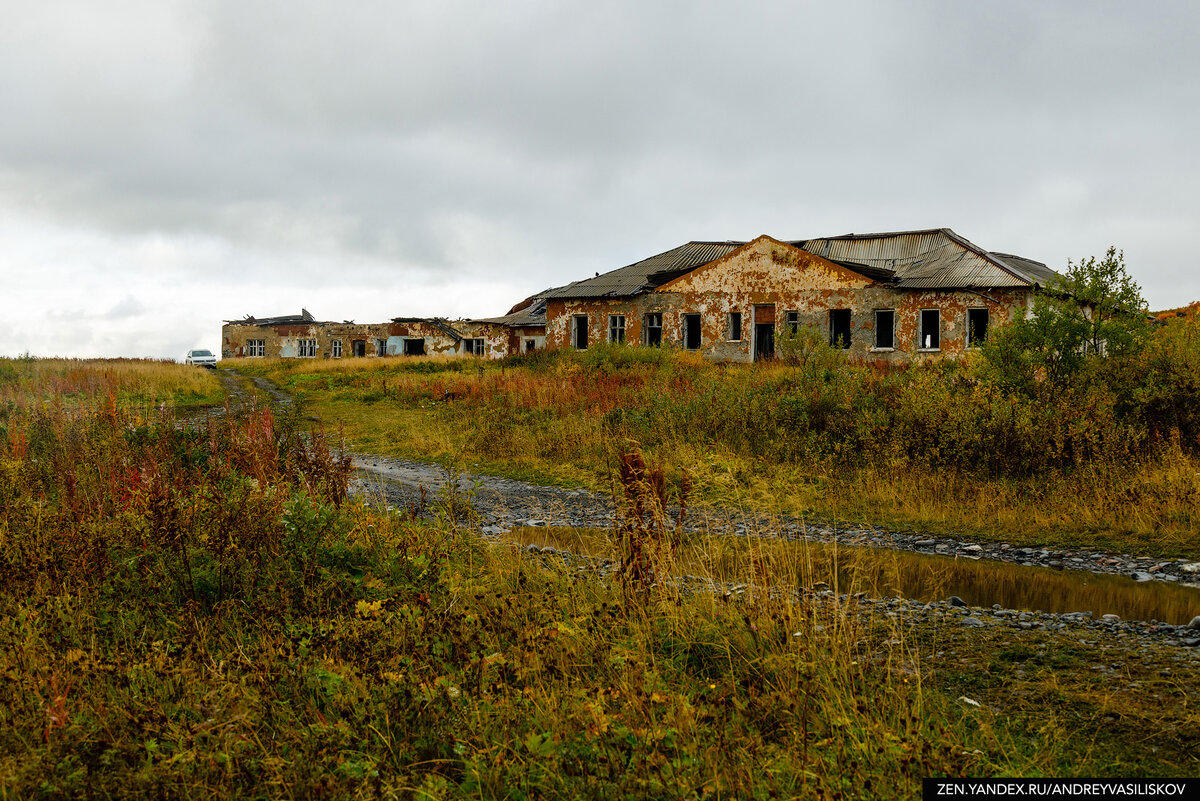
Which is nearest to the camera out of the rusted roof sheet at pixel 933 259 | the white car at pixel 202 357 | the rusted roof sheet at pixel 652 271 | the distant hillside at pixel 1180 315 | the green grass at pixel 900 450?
the green grass at pixel 900 450

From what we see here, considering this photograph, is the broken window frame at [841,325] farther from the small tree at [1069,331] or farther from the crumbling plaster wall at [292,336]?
the crumbling plaster wall at [292,336]

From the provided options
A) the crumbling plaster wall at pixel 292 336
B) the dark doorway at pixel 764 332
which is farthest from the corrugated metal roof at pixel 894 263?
the crumbling plaster wall at pixel 292 336

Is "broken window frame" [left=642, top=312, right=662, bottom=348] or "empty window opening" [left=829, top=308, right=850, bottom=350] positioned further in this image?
"broken window frame" [left=642, top=312, right=662, bottom=348]

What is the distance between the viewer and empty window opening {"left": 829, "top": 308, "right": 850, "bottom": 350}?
26047mm

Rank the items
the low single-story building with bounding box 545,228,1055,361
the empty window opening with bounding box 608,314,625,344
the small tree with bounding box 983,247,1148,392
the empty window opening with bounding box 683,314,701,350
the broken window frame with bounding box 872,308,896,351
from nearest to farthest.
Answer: the small tree with bounding box 983,247,1148,392, the low single-story building with bounding box 545,228,1055,361, the broken window frame with bounding box 872,308,896,351, the empty window opening with bounding box 683,314,701,350, the empty window opening with bounding box 608,314,625,344

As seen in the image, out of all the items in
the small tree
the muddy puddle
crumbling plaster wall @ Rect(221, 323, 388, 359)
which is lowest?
Answer: the muddy puddle

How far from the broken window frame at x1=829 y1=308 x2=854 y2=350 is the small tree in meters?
15.7

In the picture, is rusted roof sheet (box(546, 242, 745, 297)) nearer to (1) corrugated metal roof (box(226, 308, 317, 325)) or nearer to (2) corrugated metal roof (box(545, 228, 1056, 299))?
(2) corrugated metal roof (box(545, 228, 1056, 299))

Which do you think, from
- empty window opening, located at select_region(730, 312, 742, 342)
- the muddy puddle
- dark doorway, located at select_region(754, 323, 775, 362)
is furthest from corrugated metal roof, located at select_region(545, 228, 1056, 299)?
the muddy puddle

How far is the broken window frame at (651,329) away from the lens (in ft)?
94.7

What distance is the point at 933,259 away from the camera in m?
26.3

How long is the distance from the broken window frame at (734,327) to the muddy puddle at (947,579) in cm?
2085

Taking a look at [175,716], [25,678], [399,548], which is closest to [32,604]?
[25,678]

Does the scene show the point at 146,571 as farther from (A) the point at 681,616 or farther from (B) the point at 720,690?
(B) the point at 720,690
